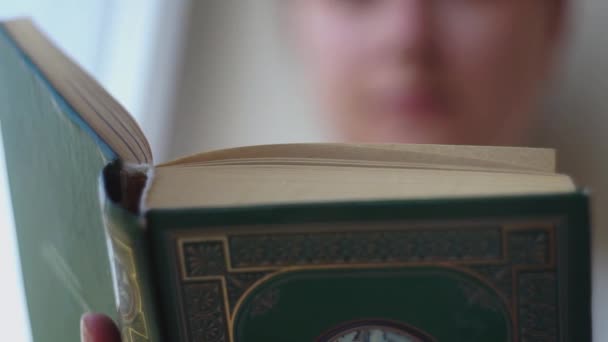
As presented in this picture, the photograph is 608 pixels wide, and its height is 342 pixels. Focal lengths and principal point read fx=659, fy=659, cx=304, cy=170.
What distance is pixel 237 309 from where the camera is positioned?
0.39 meters

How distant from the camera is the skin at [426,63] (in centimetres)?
71

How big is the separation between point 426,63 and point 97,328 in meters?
0.44

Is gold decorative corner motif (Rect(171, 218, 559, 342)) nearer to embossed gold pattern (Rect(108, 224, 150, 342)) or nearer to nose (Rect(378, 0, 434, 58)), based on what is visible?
embossed gold pattern (Rect(108, 224, 150, 342))

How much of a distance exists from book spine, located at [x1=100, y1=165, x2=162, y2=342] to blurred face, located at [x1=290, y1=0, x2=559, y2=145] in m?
0.38

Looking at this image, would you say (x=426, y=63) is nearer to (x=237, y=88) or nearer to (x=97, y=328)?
(x=97, y=328)

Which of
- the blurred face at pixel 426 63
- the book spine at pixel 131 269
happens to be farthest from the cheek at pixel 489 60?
the book spine at pixel 131 269

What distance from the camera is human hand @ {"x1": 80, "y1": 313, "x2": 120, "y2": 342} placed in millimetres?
437

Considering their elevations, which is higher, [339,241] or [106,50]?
[106,50]

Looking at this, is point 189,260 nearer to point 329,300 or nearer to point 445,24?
point 329,300

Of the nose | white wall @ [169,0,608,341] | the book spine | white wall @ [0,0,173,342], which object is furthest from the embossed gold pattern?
white wall @ [169,0,608,341]

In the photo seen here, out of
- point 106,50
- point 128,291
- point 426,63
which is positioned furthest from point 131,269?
point 106,50

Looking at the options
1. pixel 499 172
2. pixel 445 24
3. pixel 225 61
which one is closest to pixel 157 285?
pixel 499 172

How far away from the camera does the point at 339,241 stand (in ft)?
1.17

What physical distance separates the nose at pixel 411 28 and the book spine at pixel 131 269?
389 mm
